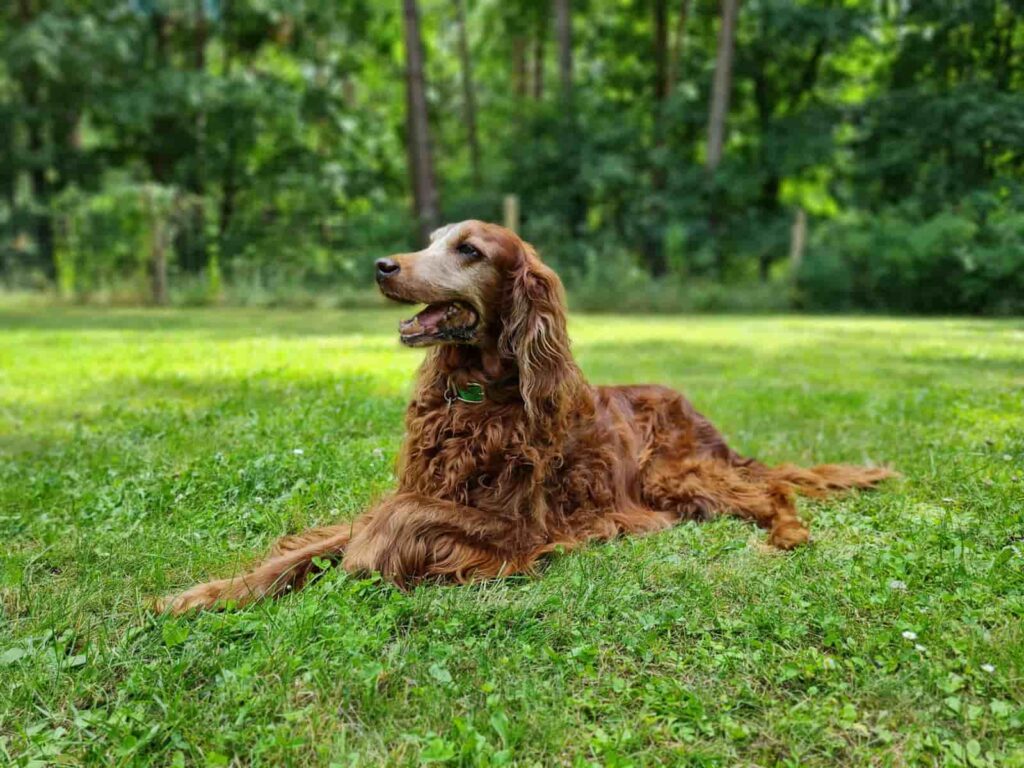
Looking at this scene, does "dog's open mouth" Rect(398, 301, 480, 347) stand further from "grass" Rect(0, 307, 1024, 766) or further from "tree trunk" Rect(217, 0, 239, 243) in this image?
"tree trunk" Rect(217, 0, 239, 243)

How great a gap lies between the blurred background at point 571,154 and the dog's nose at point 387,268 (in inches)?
535

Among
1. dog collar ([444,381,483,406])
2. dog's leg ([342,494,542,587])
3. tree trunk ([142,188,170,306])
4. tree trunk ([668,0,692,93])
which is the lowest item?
dog's leg ([342,494,542,587])

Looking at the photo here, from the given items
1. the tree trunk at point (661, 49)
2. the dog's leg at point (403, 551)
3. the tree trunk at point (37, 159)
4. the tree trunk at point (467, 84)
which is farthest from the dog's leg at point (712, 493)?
the tree trunk at point (467, 84)

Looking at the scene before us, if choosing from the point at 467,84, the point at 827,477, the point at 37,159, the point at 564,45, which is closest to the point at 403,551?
the point at 827,477

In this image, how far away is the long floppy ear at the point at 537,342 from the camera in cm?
320

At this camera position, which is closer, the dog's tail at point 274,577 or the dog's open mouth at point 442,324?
the dog's tail at point 274,577

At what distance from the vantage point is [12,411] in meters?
5.74

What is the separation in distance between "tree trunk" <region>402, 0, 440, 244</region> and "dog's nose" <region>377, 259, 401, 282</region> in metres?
16.2

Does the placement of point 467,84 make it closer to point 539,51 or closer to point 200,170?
point 539,51

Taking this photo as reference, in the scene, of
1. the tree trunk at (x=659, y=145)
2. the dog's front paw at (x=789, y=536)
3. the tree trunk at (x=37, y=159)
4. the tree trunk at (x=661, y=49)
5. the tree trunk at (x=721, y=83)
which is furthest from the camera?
the tree trunk at (x=661, y=49)

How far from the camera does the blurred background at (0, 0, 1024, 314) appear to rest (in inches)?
699

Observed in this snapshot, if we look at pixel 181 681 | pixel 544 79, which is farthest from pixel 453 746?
pixel 544 79

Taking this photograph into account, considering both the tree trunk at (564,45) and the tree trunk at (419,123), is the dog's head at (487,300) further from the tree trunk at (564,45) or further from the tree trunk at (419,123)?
the tree trunk at (564,45)

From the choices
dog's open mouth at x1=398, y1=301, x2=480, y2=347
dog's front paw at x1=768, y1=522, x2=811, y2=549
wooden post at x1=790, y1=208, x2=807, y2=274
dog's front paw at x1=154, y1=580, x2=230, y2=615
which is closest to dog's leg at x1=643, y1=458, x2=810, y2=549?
dog's front paw at x1=768, y1=522, x2=811, y2=549
